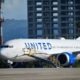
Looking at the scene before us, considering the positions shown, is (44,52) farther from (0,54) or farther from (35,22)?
(35,22)

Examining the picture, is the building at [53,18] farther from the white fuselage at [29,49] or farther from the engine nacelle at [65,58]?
the engine nacelle at [65,58]

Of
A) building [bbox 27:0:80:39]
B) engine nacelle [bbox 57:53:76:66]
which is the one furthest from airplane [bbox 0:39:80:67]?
building [bbox 27:0:80:39]

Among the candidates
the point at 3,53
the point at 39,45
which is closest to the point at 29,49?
the point at 39,45

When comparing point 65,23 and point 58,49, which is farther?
point 65,23

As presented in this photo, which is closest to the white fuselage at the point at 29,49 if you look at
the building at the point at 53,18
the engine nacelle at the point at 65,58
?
the engine nacelle at the point at 65,58

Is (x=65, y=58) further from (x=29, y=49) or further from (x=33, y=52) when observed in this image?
(x=29, y=49)

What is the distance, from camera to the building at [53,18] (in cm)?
14600

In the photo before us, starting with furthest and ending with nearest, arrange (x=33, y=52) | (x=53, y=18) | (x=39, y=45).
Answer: (x=53, y=18)
(x=39, y=45)
(x=33, y=52)

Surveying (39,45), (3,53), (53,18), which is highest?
(39,45)

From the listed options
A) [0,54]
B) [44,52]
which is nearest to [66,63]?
[44,52]

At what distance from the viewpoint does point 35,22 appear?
153 meters

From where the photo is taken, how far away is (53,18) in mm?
148500

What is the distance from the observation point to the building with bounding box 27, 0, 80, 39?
14600cm

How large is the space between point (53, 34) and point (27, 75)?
136687 millimetres
